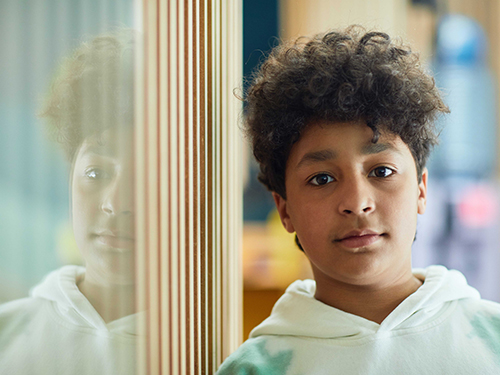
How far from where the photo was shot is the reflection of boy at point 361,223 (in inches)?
26.9

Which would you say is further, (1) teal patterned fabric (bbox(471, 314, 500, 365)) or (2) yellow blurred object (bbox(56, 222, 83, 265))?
(1) teal patterned fabric (bbox(471, 314, 500, 365))

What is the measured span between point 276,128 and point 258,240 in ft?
4.50

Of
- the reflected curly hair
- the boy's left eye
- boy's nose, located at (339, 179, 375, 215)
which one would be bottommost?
boy's nose, located at (339, 179, 375, 215)

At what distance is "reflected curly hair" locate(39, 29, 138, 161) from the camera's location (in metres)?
0.37

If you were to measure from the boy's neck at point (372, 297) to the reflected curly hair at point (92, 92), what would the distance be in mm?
465

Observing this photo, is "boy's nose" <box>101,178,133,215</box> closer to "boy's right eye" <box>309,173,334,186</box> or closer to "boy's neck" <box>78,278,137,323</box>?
"boy's neck" <box>78,278,137,323</box>

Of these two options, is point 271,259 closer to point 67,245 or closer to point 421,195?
point 421,195

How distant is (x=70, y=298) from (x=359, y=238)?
0.42m

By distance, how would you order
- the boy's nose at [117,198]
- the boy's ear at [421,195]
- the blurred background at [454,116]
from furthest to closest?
the blurred background at [454,116] → the boy's ear at [421,195] → the boy's nose at [117,198]

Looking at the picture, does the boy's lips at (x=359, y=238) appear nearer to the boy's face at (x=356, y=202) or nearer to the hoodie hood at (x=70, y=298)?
the boy's face at (x=356, y=202)

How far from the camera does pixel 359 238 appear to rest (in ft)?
2.23

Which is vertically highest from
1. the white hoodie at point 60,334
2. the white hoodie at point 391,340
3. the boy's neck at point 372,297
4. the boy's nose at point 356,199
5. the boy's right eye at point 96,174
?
the boy's right eye at point 96,174

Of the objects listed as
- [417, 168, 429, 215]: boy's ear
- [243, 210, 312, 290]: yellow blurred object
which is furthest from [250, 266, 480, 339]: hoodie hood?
[243, 210, 312, 290]: yellow blurred object

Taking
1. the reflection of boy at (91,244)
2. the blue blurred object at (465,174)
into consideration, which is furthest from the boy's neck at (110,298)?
the blue blurred object at (465,174)
